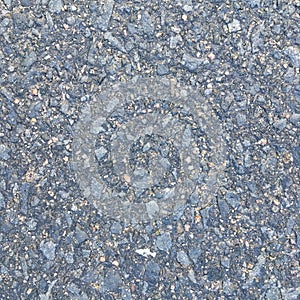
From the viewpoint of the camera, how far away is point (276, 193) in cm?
222

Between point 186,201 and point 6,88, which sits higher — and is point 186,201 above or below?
below

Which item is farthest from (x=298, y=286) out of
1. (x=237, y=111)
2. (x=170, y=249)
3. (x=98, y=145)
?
(x=98, y=145)

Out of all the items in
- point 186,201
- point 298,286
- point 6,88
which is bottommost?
point 298,286

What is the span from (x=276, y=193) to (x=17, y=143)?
105 centimetres

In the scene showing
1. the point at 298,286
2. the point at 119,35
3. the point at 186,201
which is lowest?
the point at 298,286

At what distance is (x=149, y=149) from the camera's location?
2244 millimetres

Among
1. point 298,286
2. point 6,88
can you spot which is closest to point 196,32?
point 6,88

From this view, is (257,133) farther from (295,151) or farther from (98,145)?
(98,145)

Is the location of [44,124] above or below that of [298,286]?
above

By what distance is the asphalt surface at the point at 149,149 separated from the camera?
2.19 metres

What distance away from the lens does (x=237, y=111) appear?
2.26 meters

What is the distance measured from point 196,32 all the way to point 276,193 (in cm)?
73

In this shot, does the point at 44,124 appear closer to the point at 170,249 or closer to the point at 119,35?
the point at 119,35

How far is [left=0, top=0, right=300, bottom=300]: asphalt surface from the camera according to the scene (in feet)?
7.18
